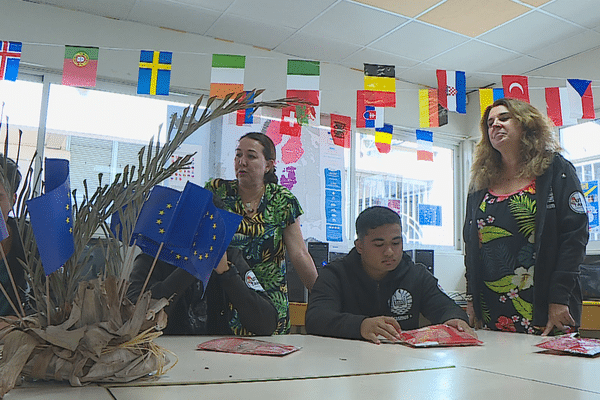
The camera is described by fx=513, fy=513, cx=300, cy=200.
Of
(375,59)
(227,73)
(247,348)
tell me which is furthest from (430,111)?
(247,348)

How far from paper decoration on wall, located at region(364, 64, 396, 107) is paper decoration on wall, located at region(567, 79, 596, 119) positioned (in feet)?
3.42

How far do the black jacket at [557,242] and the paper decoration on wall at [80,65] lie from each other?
2.26 metres

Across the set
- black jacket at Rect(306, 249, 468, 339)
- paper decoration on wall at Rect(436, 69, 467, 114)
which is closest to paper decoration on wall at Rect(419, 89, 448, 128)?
paper decoration on wall at Rect(436, 69, 467, 114)

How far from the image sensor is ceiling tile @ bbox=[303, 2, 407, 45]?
333cm

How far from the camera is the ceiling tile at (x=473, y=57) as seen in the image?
3.85 meters

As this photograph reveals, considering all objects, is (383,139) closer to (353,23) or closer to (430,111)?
(430,111)

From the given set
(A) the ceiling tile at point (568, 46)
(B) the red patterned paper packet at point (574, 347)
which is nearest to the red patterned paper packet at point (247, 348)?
(B) the red patterned paper packet at point (574, 347)

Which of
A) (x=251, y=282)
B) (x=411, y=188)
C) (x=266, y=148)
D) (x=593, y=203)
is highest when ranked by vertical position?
(x=411, y=188)

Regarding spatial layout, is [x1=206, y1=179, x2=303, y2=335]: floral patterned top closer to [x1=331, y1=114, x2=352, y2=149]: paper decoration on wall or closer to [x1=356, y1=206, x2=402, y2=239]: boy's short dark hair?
[x1=356, y1=206, x2=402, y2=239]: boy's short dark hair

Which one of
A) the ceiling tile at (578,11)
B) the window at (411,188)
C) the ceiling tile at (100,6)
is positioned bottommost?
the window at (411,188)

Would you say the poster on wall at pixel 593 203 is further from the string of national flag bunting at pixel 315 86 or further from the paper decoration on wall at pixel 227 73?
the paper decoration on wall at pixel 227 73

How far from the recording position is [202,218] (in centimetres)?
65

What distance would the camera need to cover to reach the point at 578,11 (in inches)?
129

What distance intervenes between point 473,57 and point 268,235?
2988 millimetres
